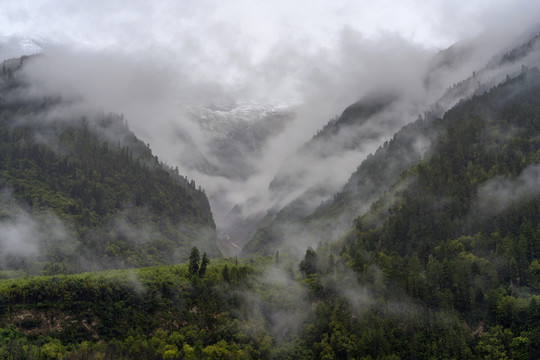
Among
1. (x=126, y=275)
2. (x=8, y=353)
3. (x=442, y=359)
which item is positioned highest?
(x=126, y=275)

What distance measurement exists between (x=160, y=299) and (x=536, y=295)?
147 m

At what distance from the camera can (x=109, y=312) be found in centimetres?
17688

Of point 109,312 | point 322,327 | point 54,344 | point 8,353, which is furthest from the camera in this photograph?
point 322,327

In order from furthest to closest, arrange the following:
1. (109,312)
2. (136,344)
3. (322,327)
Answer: (322,327)
(109,312)
(136,344)

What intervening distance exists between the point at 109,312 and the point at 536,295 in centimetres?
16124

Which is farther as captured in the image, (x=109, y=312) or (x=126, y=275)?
(x=126, y=275)

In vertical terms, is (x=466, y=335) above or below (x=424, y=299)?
below

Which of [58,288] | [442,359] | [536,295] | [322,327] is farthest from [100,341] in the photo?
[536,295]

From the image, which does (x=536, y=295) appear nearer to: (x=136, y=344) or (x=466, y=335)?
(x=466, y=335)

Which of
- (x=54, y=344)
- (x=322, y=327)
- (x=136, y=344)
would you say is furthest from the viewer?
(x=322, y=327)

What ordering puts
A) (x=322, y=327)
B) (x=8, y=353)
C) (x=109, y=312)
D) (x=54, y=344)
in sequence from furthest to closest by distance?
1. (x=322, y=327)
2. (x=109, y=312)
3. (x=54, y=344)
4. (x=8, y=353)

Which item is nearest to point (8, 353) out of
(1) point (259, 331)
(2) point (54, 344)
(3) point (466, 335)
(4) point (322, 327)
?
(2) point (54, 344)

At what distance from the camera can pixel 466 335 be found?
570ft

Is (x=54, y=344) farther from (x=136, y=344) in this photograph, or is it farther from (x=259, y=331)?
(x=259, y=331)
